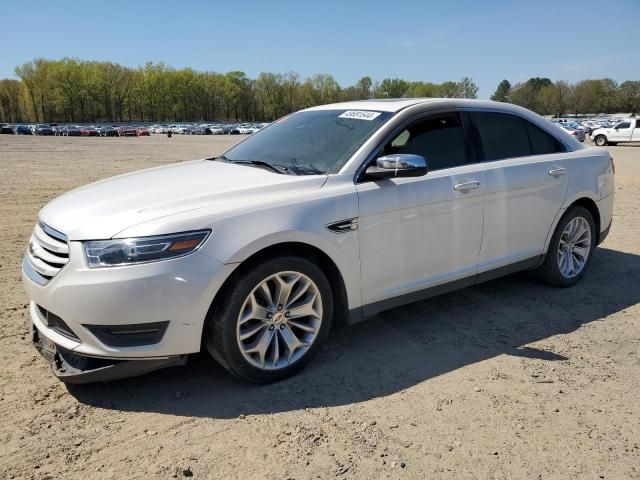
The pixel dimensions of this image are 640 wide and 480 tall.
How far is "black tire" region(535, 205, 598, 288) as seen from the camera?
4918 mm

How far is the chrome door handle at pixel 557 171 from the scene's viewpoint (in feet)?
15.4

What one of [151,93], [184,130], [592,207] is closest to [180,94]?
[151,93]

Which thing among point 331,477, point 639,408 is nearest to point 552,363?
point 639,408

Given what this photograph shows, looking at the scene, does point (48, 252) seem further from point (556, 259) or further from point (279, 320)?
point (556, 259)

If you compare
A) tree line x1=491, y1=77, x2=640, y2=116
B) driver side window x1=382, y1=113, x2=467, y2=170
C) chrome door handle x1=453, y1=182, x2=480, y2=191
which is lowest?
chrome door handle x1=453, y1=182, x2=480, y2=191

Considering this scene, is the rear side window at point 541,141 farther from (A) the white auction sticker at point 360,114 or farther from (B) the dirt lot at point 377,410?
(A) the white auction sticker at point 360,114

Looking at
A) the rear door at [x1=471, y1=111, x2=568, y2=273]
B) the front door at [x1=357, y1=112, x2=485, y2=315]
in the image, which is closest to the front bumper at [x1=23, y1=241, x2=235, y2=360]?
the front door at [x1=357, y1=112, x2=485, y2=315]

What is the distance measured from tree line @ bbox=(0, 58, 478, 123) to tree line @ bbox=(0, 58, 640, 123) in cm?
22

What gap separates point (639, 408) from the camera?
3102mm

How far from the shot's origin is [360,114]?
4.09 meters

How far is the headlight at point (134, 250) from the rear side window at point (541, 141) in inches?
133

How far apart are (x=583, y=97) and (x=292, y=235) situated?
144m

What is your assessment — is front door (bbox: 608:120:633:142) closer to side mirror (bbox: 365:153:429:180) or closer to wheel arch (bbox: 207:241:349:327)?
side mirror (bbox: 365:153:429:180)

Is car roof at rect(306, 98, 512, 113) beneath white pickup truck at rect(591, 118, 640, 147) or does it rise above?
above
